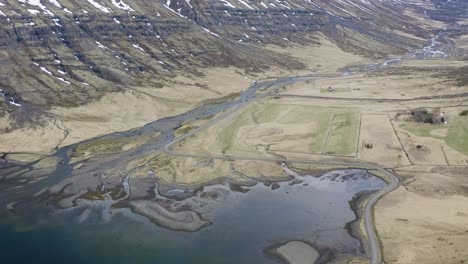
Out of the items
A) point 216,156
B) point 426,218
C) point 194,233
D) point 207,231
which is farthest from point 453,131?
point 194,233

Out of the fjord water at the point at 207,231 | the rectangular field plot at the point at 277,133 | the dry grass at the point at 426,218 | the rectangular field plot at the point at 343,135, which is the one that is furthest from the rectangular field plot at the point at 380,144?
the fjord water at the point at 207,231

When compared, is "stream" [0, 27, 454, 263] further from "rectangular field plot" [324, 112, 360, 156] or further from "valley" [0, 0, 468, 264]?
"rectangular field plot" [324, 112, 360, 156]

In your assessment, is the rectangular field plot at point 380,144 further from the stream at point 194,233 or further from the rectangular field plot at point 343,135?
the stream at point 194,233

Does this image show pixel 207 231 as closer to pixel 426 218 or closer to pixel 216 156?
pixel 216 156

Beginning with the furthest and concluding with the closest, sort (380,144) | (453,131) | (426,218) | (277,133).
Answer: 1. (277,133)
2. (453,131)
3. (380,144)
4. (426,218)

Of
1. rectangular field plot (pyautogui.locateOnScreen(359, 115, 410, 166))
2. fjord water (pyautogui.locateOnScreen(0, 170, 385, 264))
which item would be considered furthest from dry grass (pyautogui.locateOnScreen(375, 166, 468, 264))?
rectangular field plot (pyautogui.locateOnScreen(359, 115, 410, 166))

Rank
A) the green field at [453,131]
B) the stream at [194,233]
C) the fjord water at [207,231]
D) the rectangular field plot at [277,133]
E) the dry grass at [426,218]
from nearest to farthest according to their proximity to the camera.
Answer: the dry grass at [426,218] < the fjord water at [207,231] < the stream at [194,233] < the green field at [453,131] < the rectangular field plot at [277,133]
